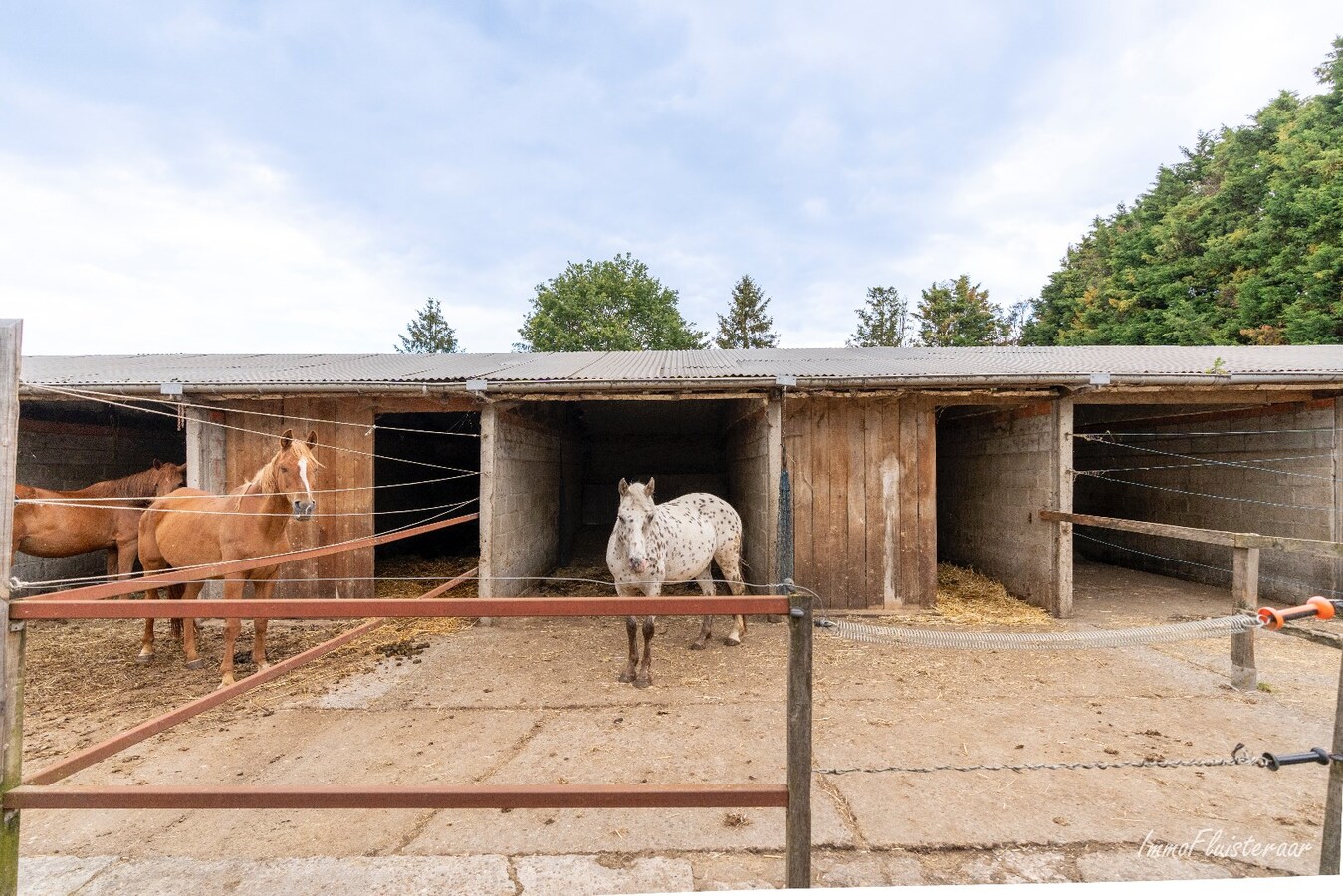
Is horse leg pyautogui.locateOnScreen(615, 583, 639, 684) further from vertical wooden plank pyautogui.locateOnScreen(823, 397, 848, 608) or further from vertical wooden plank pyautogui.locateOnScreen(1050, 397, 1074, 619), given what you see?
vertical wooden plank pyautogui.locateOnScreen(1050, 397, 1074, 619)

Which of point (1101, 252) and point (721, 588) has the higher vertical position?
point (1101, 252)

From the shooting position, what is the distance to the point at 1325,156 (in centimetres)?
1528

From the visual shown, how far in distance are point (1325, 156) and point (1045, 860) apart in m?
23.0

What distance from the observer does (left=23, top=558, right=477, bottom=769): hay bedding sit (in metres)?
3.79

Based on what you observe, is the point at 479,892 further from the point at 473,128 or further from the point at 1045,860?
the point at 473,128

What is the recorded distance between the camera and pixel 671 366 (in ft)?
23.7

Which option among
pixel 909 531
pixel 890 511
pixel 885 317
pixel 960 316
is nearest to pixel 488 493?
pixel 890 511

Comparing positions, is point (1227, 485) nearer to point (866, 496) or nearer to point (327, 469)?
point (866, 496)

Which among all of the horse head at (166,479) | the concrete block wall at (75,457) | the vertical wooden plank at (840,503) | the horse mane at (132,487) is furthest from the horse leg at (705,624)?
the concrete block wall at (75,457)

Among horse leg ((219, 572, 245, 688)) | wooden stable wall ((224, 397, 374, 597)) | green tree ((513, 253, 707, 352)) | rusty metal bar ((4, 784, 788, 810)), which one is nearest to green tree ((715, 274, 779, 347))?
green tree ((513, 253, 707, 352))

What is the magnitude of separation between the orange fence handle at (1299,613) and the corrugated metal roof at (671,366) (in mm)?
4145

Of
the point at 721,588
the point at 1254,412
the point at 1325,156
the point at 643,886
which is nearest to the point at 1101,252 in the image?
the point at 1325,156

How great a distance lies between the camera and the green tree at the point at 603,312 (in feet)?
116

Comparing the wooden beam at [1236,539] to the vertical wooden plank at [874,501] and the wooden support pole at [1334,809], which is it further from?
the wooden support pole at [1334,809]
